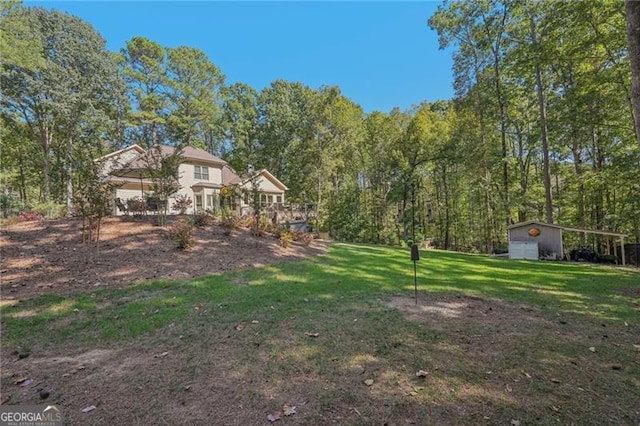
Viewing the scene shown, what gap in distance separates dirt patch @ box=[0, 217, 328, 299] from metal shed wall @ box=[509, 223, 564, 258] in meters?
12.0

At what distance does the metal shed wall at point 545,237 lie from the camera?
14.3 meters

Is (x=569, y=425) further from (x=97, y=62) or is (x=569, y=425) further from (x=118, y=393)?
(x=97, y=62)

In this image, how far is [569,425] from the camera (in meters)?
2.05

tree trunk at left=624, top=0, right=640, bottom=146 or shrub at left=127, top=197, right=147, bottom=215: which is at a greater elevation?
tree trunk at left=624, top=0, right=640, bottom=146

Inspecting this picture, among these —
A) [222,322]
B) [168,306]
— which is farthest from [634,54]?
[168,306]

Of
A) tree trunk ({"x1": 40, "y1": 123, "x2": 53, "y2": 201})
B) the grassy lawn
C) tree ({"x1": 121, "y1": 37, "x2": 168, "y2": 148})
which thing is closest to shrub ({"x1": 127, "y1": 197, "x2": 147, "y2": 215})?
the grassy lawn

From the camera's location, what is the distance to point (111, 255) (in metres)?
7.20

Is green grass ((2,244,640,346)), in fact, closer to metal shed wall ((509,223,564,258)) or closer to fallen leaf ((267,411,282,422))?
fallen leaf ((267,411,282,422))

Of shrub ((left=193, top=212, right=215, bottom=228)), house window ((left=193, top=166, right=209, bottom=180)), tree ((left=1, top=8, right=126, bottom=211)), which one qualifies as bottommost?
shrub ((left=193, top=212, right=215, bottom=228))

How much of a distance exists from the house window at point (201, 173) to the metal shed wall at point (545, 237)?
842 inches

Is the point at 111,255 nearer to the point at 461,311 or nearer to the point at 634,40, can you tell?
the point at 461,311

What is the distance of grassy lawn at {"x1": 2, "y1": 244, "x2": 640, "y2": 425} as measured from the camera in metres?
2.27

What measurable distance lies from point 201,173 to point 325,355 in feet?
73.8

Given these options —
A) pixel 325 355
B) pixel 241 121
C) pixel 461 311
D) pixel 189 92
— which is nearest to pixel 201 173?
pixel 189 92
